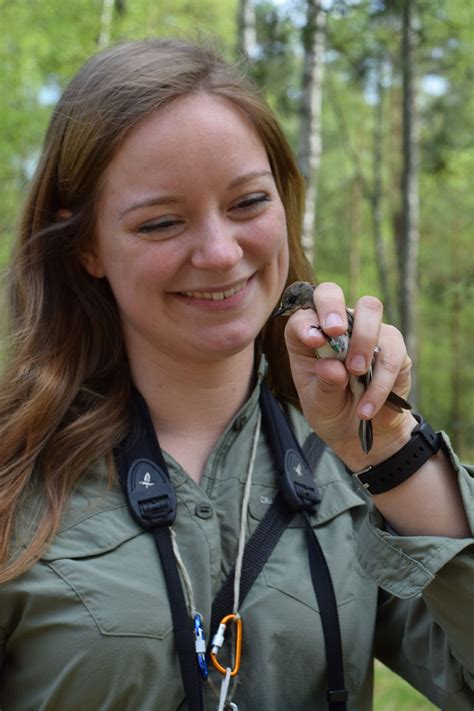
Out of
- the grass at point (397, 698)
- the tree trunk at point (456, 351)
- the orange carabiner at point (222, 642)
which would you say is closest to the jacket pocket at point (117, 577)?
the orange carabiner at point (222, 642)

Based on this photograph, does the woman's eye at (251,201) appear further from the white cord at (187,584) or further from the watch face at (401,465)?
the white cord at (187,584)

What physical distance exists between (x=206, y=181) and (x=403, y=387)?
0.65m

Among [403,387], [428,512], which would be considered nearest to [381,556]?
[428,512]

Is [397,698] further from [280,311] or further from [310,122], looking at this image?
[310,122]

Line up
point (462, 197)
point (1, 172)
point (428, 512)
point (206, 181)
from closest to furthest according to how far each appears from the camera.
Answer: point (428, 512), point (206, 181), point (1, 172), point (462, 197)

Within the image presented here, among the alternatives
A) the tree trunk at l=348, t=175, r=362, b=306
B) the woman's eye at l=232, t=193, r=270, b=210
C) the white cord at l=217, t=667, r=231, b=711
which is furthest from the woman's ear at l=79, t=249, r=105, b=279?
the tree trunk at l=348, t=175, r=362, b=306

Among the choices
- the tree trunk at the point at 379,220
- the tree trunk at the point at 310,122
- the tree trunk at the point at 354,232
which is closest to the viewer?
the tree trunk at the point at 310,122

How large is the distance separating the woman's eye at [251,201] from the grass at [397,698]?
4402mm

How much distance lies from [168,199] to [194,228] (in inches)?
3.6

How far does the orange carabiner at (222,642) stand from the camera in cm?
180

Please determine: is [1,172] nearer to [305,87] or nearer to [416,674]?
[305,87]

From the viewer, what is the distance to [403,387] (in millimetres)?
1748

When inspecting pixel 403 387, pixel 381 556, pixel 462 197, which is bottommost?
pixel 462 197

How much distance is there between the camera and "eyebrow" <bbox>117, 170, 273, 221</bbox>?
1891 mm
